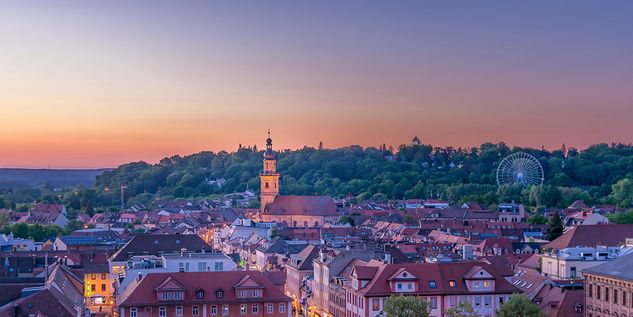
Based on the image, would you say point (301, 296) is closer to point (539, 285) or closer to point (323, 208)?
point (539, 285)

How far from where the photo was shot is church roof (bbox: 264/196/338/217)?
186 meters

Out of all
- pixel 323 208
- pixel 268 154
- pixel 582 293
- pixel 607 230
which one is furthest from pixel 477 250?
pixel 268 154

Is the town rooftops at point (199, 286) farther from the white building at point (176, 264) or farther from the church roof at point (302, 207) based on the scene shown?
the church roof at point (302, 207)

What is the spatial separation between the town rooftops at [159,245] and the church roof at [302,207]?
307 feet

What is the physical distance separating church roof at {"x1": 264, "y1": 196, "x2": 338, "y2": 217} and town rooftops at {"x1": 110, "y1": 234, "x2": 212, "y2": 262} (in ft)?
307

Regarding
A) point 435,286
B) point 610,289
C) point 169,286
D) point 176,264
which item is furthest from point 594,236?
point 169,286

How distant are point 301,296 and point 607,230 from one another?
103 feet

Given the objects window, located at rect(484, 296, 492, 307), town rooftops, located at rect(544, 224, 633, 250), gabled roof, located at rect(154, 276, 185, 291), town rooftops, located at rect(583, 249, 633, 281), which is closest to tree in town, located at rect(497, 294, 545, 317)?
town rooftops, located at rect(583, 249, 633, 281)

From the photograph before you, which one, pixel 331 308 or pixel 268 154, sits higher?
pixel 268 154

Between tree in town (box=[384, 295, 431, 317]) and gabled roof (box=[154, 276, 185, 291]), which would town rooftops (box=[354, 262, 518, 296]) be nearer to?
tree in town (box=[384, 295, 431, 317])

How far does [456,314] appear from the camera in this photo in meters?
49.1

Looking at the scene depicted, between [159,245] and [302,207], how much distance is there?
98.7 metres

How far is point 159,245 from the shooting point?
8962 cm

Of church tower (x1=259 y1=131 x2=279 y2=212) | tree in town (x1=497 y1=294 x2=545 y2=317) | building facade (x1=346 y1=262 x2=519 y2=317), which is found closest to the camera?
tree in town (x1=497 y1=294 x2=545 y2=317)
